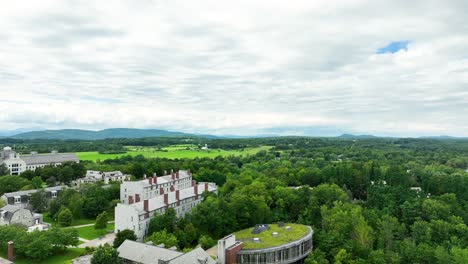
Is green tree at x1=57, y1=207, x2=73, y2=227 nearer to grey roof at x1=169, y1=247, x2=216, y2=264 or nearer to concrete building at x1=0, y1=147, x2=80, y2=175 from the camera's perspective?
grey roof at x1=169, y1=247, x2=216, y2=264

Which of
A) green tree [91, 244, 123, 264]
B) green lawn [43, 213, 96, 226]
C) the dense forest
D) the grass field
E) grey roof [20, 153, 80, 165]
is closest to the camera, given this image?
green tree [91, 244, 123, 264]

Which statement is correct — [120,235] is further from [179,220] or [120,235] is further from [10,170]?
[10,170]

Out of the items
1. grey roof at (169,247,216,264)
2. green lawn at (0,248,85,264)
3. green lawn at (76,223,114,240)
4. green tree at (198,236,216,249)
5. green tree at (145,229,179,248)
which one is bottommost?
green lawn at (0,248,85,264)

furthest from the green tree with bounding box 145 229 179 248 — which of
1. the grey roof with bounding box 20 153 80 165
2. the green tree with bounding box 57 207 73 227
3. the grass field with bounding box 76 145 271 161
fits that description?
the grass field with bounding box 76 145 271 161

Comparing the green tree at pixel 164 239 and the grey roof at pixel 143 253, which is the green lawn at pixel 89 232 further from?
the grey roof at pixel 143 253

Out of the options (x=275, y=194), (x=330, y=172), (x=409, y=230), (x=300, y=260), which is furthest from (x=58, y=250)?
(x=330, y=172)

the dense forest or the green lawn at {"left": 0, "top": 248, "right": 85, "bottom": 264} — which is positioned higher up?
the dense forest

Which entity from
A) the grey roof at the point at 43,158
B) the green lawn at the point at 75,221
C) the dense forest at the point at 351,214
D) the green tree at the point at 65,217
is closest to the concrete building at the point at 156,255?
the dense forest at the point at 351,214

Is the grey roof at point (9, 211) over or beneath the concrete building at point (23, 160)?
beneath
